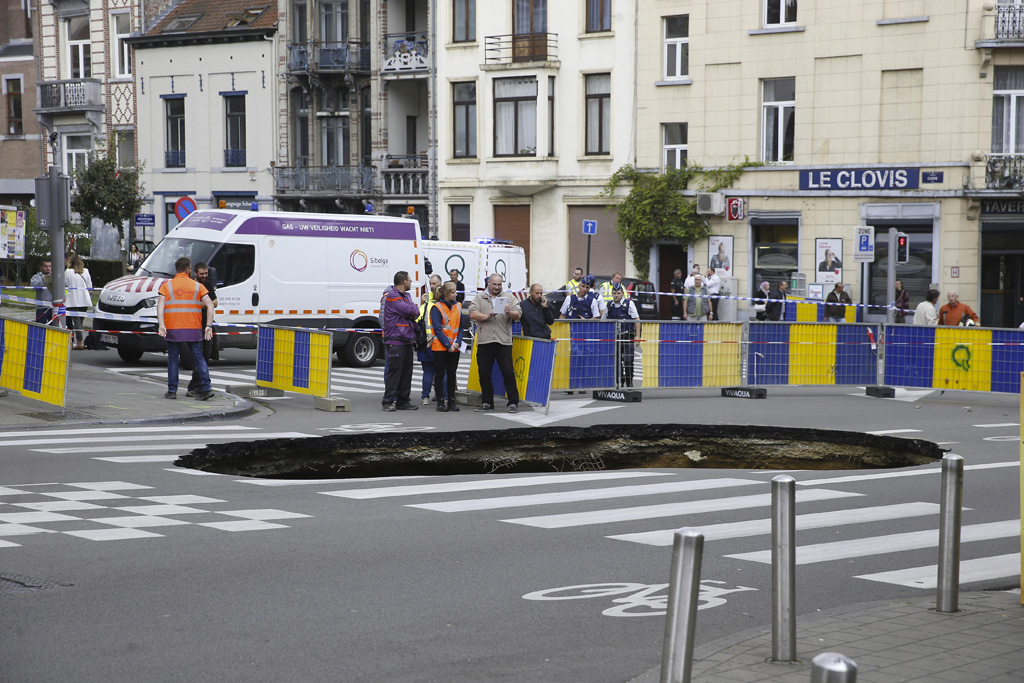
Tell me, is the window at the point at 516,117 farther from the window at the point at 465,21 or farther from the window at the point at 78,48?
the window at the point at 78,48

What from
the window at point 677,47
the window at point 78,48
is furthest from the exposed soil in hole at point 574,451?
the window at point 78,48

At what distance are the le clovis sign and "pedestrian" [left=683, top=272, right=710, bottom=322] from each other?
419 cm

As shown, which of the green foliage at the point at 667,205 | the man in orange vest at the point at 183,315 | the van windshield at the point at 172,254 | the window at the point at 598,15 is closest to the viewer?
the man in orange vest at the point at 183,315

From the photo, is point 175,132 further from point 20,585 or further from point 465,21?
point 20,585

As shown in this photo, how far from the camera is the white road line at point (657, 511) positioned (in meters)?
8.89

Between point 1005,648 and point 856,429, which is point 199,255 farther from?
point 1005,648

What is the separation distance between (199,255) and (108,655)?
16946 millimetres

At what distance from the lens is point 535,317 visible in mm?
17750

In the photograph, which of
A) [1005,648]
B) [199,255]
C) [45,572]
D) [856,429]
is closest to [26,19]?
[199,255]

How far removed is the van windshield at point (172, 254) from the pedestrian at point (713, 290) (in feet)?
54.2

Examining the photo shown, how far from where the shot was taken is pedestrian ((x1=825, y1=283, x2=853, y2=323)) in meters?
28.6

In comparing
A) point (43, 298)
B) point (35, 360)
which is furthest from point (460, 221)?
point (35, 360)

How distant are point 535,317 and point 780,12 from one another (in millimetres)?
21106

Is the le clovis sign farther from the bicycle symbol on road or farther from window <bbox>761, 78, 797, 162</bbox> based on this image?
the bicycle symbol on road
